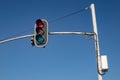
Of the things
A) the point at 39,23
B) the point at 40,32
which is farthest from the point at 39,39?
the point at 39,23

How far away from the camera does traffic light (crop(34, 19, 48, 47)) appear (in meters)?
12.0

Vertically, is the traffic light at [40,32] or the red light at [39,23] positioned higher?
the red light at [39,23]

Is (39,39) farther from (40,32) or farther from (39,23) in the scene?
(39,23)

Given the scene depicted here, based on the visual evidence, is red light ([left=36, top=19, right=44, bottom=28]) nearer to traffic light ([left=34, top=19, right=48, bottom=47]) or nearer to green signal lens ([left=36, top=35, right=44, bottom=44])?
traffic light ([left=34, top=19, right=48, bottom=47])

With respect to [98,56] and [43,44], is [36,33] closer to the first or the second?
[43,44]

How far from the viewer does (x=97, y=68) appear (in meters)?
12.1

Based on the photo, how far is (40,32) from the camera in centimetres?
1207

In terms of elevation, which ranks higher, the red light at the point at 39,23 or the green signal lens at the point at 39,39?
the red light at the point at 39,23

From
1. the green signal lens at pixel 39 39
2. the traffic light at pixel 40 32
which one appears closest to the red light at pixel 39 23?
the traffic light at pixel 40 32

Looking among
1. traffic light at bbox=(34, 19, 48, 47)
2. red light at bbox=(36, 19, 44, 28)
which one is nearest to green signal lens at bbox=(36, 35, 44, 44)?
traffic light at bbox=(34, 19, 48, 47)

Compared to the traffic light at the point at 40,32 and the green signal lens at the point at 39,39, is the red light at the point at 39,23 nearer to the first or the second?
the traffic light at the point at 40,32

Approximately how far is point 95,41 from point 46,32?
1820mm

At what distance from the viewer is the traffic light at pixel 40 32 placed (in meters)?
12.0

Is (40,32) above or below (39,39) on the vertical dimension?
above
